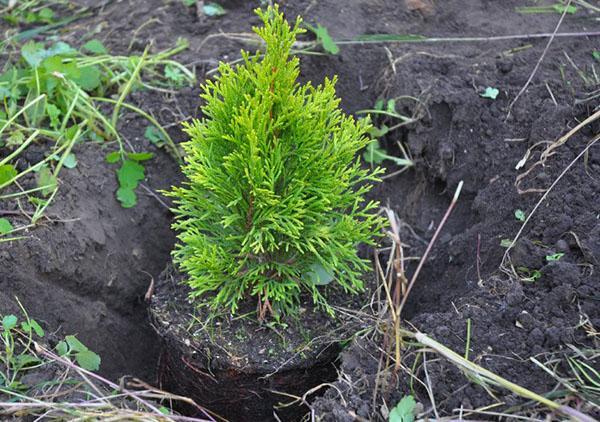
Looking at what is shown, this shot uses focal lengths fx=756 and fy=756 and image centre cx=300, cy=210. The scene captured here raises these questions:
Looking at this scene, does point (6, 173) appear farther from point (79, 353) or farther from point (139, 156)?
point (79, 353)

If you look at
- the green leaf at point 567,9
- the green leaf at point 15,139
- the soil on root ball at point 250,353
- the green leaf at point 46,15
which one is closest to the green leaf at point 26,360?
the soil on root ball at point 250,353

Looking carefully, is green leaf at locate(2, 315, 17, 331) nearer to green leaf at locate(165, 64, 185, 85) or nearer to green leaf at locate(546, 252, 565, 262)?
green leaf at locate(165, 64, 185, 85)

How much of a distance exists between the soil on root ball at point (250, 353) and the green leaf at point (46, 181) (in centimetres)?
73

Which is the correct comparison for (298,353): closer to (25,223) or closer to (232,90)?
(232,90)

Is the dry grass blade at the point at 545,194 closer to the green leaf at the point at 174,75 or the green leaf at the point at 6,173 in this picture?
the green leaf at the point at 174,75

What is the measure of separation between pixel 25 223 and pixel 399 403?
176cm

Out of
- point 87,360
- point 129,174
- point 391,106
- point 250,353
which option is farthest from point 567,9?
point 87,360

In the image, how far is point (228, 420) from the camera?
9.95ft

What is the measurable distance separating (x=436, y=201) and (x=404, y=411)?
1.55 m

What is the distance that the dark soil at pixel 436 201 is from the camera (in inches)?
104

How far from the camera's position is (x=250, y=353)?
112 inches

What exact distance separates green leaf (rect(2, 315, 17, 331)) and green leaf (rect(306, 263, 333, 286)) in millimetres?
1113

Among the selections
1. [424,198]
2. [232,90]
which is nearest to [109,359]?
[232,90]

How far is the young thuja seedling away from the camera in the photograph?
2586 millimetres
